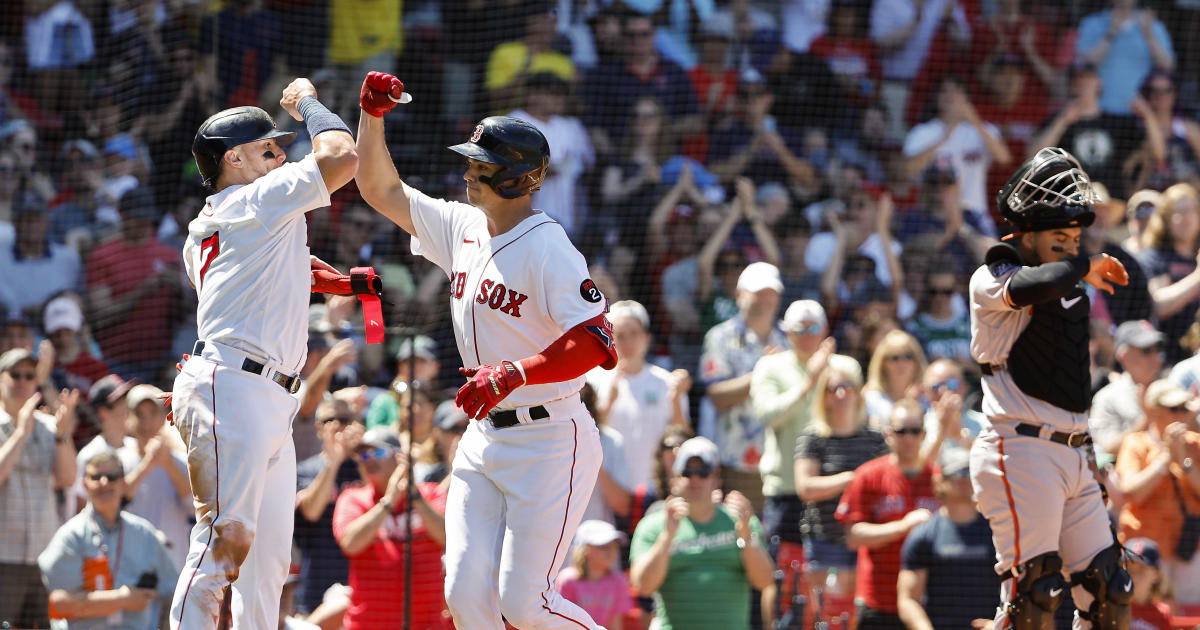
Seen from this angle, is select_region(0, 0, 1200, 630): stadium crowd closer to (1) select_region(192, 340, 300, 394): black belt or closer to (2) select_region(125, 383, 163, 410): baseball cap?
(2) select_region(125, 383, 163, 410): baseball cap


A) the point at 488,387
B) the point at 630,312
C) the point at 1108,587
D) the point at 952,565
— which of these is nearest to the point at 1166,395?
the point at 952,565

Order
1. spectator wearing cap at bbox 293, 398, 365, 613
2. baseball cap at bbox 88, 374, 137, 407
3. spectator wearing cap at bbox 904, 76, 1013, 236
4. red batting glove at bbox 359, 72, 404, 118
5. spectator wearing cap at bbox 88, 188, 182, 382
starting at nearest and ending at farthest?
1. red batting glove at bbox 359, 72, 404, 118
2. spectator wearing cap at bbox 293, 398, 365, 613
3. baseball cap at bbox 88, 374, 137, 407
4. spectator wearing cap at bbox 88, 188, 182, 382
5. spectator wearing cap at bbox 904, 76, 1013, 236

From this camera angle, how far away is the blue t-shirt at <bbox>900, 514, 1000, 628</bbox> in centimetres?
670

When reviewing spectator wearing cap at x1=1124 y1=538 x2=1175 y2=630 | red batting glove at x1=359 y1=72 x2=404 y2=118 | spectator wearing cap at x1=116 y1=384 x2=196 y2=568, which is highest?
red batting glove at x1=359 y1=72 x2=404 y2=118

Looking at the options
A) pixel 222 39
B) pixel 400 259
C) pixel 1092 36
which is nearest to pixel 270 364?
pixel 400 259

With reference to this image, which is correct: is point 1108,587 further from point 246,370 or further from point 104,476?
point 104,476

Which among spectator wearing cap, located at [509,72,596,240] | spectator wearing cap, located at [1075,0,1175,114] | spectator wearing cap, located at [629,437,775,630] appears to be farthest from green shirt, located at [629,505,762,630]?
spectator wearing cap, located at [1075,0,1175,114]

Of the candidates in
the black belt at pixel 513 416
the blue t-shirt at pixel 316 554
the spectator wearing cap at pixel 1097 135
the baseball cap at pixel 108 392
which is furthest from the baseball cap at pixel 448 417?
the spectator wearing cap at pixel 1097 135

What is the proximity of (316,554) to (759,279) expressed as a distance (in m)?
2.82

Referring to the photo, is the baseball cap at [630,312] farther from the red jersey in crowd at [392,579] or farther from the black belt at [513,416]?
the black belt at [513,416]

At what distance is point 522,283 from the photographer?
14.1 feet

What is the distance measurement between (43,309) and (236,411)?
17.5 feet

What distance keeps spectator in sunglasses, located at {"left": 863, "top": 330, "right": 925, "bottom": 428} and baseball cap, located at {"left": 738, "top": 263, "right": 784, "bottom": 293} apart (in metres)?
0.69

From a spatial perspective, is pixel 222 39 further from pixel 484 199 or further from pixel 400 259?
pixel 484 199
